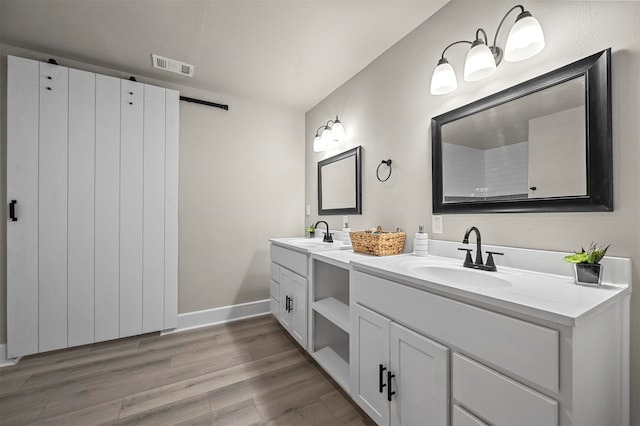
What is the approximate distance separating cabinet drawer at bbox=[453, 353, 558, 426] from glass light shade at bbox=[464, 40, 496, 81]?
1240 mm

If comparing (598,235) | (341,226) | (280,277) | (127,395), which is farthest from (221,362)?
(598,235)

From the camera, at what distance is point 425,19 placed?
166 centimetres

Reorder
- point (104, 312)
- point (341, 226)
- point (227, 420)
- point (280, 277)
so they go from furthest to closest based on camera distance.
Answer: point (341, 226) < point (280, 277) < point (104, 312) < point (227, 420)

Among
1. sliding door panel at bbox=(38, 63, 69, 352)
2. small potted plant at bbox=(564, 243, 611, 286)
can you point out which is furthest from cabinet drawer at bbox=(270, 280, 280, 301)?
small potted plant at bbox=(564, 243, 611, 286)

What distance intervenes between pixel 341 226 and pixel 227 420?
1.65 metres

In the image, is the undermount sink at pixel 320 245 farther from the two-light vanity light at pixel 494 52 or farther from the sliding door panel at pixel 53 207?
the sliding door panel at pixel 53 207

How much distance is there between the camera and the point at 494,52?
1290 mm

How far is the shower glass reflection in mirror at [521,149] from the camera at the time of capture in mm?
1060

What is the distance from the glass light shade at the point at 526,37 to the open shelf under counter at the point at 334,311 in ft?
5.10

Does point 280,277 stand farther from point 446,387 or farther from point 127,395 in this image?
point 446,387

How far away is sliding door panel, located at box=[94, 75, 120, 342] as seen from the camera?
2.14 m

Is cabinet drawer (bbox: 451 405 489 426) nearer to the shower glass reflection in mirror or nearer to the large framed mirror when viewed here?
the shower glass reflection in mirror

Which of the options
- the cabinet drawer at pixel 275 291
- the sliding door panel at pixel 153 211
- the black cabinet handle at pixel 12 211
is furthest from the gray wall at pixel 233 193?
the black cabinet handle at pixel 12 211

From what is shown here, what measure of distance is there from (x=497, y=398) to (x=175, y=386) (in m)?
1.80
